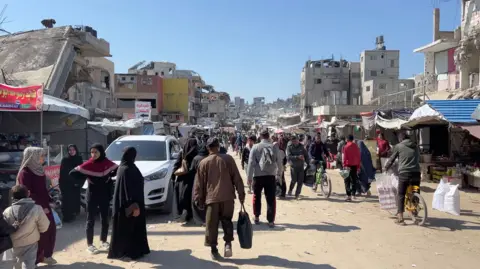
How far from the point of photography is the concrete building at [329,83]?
72.3 meters

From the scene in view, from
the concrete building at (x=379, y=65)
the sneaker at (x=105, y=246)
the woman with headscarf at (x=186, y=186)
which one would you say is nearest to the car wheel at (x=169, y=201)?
the woman with headscarf at (x=186, y=186)

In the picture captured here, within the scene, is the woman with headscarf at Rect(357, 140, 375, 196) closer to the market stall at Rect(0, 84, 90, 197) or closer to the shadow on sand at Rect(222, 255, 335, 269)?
the shadow on sand at Rect(222, 255, 335, 269)

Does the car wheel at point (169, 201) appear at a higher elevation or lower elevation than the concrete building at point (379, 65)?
lower

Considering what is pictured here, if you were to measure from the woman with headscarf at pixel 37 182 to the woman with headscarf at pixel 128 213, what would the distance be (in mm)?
820

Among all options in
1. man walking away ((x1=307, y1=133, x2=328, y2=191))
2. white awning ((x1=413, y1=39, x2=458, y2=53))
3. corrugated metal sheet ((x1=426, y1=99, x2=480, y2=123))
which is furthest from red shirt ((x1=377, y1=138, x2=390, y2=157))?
white awning ((x1=413, y1=39, x2=458, y2=53))

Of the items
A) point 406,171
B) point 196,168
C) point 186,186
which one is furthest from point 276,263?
point 406,171

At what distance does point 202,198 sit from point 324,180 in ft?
22.2

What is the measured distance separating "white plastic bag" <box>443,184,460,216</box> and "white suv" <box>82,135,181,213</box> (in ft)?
17.8

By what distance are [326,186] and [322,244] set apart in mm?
5212

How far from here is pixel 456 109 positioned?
1356 cm

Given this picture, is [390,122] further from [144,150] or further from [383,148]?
[144,150]

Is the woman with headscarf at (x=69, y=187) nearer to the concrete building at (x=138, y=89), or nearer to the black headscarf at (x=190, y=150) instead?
the black headscarf at (x=190, y=150)

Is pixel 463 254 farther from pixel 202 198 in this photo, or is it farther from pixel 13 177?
pixel 13 177

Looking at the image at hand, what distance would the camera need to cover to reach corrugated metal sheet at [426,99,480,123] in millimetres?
12918
